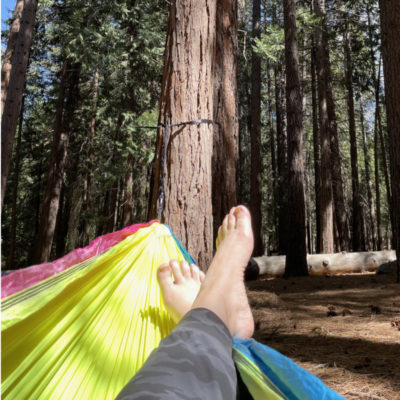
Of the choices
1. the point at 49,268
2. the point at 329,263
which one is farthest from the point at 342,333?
the point at 329,263

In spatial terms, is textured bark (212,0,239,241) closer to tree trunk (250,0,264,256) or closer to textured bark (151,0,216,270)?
textured bark (151,0,216,270)

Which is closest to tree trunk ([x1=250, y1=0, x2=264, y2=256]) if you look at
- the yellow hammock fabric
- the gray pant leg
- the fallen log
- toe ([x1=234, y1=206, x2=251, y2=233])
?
the fallen log

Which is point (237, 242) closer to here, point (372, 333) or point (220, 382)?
point (220, 382)

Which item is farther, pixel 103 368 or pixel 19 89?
pixel 19 89

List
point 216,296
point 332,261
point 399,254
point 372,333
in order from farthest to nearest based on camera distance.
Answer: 1. point 332,261
2. point 399,254
3. point 372,333
4. point 216,296

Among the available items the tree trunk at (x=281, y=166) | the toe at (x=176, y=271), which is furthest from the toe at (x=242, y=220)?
the tree trunk at (x=281, y=166)

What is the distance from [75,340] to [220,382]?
0.51 metres

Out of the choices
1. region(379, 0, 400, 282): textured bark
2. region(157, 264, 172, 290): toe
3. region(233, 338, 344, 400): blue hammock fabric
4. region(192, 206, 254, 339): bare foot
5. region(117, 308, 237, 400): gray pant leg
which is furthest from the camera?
region(379, 0, 400, 282): textured bark

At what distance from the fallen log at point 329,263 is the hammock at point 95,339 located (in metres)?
6.12

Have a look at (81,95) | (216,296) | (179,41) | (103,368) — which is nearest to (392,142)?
(179,41)

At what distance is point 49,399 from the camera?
2.96 feet

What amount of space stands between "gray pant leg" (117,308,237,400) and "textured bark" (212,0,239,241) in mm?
2082

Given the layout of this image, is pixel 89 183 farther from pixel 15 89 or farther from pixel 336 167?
pixel 336 167

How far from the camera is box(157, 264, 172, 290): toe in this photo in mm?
1703
